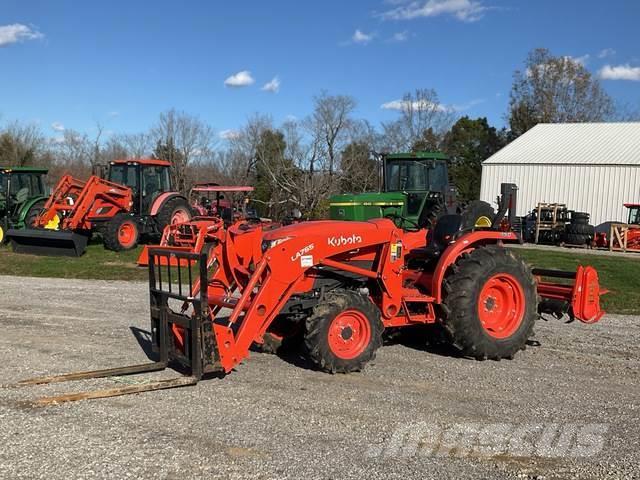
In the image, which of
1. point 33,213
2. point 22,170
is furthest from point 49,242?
point 22,170

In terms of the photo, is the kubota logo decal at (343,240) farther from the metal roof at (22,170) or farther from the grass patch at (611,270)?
the metal roof at (22,170)

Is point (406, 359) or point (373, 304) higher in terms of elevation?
point (373, 304)

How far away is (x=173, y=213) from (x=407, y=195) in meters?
7.75

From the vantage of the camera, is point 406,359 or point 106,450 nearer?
point 106,450

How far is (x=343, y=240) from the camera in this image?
6.20m

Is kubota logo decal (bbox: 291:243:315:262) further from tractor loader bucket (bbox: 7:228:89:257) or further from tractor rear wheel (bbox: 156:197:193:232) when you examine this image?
tractor rear wheel (bbox: 156:197:193:232)

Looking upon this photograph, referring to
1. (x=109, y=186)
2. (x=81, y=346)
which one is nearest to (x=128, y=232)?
(x=109, y=186)

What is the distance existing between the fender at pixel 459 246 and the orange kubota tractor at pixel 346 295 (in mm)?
14

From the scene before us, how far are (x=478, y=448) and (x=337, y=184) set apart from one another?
1093 inches

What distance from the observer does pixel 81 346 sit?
7.08 metres

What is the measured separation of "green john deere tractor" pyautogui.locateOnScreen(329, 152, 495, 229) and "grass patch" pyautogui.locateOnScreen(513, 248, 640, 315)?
2.07 metres

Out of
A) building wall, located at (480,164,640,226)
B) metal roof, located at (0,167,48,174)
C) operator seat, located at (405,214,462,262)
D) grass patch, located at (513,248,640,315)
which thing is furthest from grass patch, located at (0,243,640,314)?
building wall, located at (480,164,640,226)

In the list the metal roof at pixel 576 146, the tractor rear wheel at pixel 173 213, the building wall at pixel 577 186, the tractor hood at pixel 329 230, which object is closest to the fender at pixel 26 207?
the tractor rear wheel at pixel 173 213

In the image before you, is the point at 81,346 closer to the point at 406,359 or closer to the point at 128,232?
the point at 406,359
